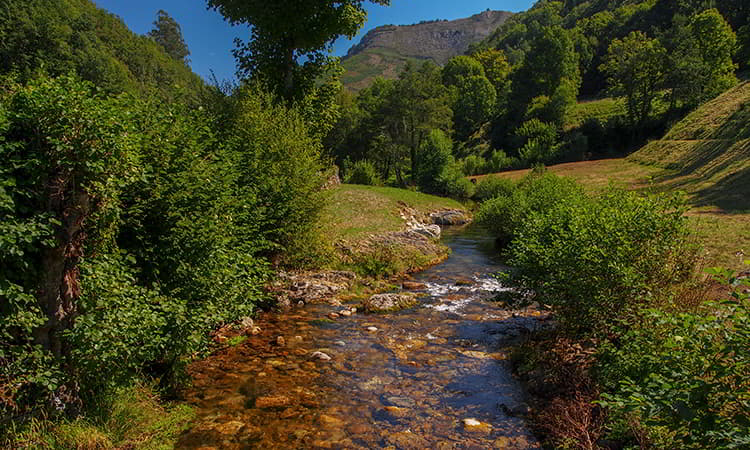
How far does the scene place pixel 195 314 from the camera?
24.3 ft

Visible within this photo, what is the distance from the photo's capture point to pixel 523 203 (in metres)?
25.7

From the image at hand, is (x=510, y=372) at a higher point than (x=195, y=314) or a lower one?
lower

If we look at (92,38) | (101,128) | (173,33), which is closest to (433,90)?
(101,128)

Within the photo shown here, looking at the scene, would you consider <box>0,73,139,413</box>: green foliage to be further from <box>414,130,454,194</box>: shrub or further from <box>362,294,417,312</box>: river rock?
<box>414,130,454,194</box>: shrub

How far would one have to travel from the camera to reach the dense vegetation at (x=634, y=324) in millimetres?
3834

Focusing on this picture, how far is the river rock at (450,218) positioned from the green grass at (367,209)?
113cm

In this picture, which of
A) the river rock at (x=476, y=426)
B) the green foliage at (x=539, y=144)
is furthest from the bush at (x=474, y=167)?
the river rock at (x=476, y=426)

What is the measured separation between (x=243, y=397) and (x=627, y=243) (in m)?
8.15

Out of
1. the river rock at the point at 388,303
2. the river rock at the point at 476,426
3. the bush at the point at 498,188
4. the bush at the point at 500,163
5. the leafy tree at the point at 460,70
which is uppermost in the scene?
the leafy tree at the point at 460,70

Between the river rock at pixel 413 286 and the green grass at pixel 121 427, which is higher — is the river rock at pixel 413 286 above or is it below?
below

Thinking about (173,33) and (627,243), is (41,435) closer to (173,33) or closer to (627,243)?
(627,243)

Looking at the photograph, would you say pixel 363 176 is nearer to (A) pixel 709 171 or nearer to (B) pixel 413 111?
(B) pixel 413 111

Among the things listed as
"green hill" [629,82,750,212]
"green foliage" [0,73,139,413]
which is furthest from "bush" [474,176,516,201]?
"green foliage" [0,73,139,413]

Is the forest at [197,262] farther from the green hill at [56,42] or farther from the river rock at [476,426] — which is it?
the green hill at [56,42]
